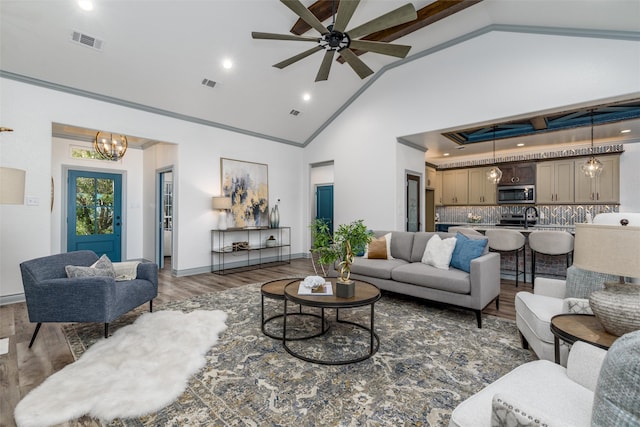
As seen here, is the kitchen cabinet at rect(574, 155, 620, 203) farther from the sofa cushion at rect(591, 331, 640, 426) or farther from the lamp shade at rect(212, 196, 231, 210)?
the lamp shade at rect(212, 196, 231, 210)

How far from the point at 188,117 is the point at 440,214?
276 inches

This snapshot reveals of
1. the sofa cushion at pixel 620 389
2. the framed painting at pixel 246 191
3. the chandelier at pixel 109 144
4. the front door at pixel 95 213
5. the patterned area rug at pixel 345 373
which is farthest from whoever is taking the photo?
the framed painting at pixel 246 191

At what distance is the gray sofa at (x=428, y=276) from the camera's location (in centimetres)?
322

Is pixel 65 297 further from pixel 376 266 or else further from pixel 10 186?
pixel 376 266

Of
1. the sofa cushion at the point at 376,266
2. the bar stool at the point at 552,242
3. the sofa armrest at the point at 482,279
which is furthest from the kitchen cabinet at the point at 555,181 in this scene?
the sofa cushion at the point at 376,266

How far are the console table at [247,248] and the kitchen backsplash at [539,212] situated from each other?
15.3 ft

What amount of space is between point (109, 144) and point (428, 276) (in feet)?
20.7

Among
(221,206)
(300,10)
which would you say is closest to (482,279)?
(300,10)

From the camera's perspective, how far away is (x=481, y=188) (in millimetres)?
7613

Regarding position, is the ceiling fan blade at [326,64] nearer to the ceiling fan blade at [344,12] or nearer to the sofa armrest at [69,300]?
the ceiling fan blade at [344,12]

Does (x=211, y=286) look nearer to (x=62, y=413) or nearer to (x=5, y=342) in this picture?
(x=5, y=342)

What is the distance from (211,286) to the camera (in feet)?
16.0

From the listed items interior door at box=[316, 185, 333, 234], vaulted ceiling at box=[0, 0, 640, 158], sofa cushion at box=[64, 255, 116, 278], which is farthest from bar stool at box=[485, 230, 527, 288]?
sofa cushion at box=[64, 255, 116, 278]

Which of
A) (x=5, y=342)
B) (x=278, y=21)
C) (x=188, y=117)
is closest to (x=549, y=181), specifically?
(x=278, y=21)
